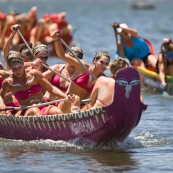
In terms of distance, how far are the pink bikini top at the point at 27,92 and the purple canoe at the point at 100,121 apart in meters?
0.30

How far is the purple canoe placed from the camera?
1129cm

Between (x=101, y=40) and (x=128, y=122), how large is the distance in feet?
85.0

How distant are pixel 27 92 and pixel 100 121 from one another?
1.59m

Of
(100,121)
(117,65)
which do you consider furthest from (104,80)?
(100,121)

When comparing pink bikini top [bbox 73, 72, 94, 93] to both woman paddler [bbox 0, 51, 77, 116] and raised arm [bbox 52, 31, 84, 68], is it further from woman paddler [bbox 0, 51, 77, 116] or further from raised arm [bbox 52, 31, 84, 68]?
woman paddler [bbox 0, 51, 77, 116]

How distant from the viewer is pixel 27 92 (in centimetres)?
1270

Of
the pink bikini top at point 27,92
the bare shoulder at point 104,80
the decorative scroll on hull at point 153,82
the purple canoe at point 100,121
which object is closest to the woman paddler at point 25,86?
Answer: the pink bikini top at point 27,92

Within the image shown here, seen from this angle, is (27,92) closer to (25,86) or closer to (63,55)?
(25,86)

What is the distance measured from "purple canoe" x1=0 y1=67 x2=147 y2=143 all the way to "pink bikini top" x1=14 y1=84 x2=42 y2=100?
0.99 ft

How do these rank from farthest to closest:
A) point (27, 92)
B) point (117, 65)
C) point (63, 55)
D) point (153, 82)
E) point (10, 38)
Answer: point (153, 82) → point (10, 38) → point (63, 55) → point (27, 92) → point (117, 65)

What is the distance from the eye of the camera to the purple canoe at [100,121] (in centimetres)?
1129

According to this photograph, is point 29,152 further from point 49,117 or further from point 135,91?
point 135,91

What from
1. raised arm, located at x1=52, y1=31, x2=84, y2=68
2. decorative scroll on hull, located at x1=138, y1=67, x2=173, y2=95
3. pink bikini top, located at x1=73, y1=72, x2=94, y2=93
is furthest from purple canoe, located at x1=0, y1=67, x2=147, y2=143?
decorative scroll on hull, located at x1=138, y1=67, x2=173, y2=95

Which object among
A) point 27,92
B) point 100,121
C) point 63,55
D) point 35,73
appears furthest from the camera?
point 63,55
